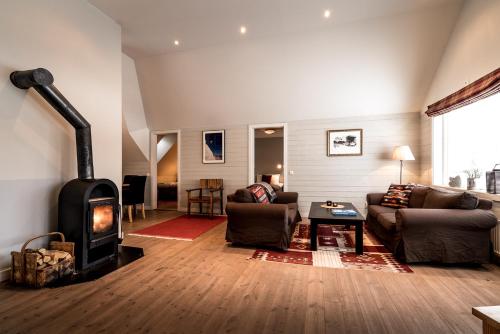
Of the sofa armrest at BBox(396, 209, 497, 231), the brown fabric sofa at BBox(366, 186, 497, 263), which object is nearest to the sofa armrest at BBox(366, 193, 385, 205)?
the brown fabric sofa at BBox(366, 186, 497, 263)

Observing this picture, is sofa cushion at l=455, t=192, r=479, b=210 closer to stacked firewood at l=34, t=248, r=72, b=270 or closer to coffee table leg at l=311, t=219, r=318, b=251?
coffee table leg at l=311, t=219, r=318, b=251

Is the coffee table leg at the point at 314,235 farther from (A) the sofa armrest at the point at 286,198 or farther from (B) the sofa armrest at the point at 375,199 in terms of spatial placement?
(B) the sofa armrest at the point at 375,199

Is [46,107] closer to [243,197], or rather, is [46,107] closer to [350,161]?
[243,197]

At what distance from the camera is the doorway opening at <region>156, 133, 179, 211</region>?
7.14m

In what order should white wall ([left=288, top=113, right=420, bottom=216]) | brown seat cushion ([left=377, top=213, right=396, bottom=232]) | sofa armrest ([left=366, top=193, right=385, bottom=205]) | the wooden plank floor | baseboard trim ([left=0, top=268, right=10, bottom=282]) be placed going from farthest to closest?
white wall ([left=288, top=113, right=420, bottom=216]) → sofa armrest ([left=366, top=193, right=385, bottom=205]) → brown seat cushion ([left=377, top=213, right=396, bottom=232]) → baseboard trim ([left=0, top=268, right=10, bottom=282]) → the wooden plank floor

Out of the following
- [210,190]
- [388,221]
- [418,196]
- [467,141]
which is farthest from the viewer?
[210,190]

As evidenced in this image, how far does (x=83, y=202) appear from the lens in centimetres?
256

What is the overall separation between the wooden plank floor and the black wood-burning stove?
42 centimetres

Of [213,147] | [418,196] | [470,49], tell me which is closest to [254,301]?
[418,196]

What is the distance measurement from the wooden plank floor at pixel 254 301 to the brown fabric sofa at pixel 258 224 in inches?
17.3

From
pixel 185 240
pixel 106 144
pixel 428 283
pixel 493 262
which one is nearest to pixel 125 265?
pixel 185 240

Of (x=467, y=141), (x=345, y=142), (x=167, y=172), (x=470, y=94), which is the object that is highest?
(x=470, y=94)

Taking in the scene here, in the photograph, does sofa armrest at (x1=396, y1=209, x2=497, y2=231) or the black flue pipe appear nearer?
the black flue pipe

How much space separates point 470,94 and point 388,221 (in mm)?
1962
